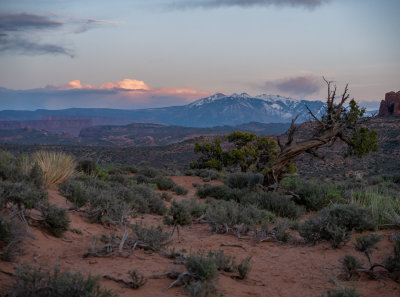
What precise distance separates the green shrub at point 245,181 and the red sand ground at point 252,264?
555cm

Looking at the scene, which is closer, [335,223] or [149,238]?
[149,238]

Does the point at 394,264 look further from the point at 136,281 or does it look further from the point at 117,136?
the point at 117,136

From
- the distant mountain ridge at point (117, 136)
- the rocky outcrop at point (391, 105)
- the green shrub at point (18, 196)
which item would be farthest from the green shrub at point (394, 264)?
the distant mountain ridge at point (117, 136)

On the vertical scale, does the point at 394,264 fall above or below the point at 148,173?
above

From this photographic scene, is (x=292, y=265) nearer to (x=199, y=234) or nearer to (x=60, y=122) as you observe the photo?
(x=199, y=234)

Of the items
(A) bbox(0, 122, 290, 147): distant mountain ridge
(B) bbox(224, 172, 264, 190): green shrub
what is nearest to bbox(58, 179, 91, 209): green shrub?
(B) bbox(224, 172, 264, 190): green shrub

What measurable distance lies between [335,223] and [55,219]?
506 cm

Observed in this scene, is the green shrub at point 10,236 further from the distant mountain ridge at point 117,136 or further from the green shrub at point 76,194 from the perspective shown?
the distant mountain ridge at point 117,136

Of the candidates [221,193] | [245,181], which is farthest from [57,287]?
[245,181]

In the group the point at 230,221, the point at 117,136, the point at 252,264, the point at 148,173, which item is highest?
the point at 230,221

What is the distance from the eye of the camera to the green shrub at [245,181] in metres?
12.4

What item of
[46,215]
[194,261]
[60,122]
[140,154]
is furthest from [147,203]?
[60,122]

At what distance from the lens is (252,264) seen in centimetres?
546

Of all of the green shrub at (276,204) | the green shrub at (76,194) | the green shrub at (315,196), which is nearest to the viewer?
the green shrub at (76,194)
